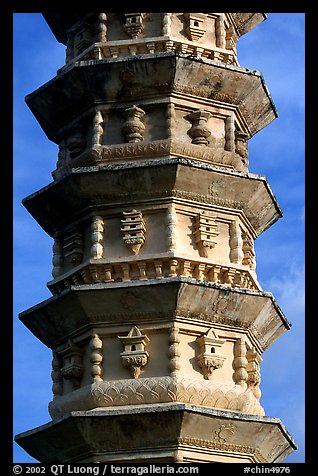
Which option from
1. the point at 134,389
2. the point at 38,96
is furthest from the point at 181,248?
the point at 38,96

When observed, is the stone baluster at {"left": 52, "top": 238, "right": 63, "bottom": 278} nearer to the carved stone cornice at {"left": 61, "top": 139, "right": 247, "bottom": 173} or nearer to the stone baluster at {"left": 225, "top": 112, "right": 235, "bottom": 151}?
the carved stone cornice at {"left": 61, "top": 139, "right": 247, "bottom": 173}

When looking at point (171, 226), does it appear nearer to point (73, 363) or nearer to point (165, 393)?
point (73, 363)

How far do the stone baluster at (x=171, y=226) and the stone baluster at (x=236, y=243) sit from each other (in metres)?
0.77

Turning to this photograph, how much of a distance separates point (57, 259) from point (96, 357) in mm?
1630

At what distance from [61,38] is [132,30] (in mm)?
1648

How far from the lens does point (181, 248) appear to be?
46.8 ft

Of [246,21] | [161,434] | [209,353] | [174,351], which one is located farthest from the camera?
[246,21]

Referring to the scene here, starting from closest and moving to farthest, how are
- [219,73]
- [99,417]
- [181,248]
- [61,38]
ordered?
1. [99,417]
2. [181,248]
3. [219,73]
4. [61,38]

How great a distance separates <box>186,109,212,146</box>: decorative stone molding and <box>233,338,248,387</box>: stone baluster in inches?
100

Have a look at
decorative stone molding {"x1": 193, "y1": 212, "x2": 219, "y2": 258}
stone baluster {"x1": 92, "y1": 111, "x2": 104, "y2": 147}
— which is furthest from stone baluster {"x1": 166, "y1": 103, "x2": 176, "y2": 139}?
decorative stone molding {"x1": 193, "y1": 212, "x2": 219, "y2": 258}

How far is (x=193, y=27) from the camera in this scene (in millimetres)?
15812

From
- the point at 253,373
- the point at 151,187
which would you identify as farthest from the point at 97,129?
the point at 253,373

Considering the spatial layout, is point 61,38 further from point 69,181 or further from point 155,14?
point 69,181

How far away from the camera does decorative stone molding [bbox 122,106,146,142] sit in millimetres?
14938
